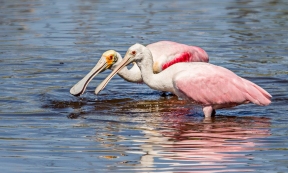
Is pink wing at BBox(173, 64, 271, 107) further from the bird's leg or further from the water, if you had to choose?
the water

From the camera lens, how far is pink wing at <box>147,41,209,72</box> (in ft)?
38.1

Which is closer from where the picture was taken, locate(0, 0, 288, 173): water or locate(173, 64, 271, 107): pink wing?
locate(0, 0, 288, 173): water

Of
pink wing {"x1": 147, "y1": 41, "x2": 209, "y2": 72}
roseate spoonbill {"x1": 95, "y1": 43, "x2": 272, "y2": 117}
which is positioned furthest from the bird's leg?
pink wing {"x1": 147, "y1": 41, "x2": 209, "y2": 72}

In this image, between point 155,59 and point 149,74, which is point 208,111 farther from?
point 155,59

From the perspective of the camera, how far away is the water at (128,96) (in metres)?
7.61

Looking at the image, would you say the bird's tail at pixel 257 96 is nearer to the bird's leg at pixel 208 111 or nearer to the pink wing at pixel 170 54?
the bird's leg at pixel 208 111

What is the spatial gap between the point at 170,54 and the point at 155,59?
0.29 m

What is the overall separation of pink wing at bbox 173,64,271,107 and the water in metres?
0.26

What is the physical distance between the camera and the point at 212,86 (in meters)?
9.79

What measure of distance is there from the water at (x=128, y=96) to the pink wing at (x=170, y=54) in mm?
467

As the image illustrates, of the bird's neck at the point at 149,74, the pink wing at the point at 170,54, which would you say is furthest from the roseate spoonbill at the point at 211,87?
the pink wing at the point at 170,54


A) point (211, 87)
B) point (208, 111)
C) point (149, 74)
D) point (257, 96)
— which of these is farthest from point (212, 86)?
point (149, 74)

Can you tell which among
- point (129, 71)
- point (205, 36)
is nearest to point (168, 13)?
point (205, 36)

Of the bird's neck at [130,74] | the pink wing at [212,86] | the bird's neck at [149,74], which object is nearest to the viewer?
the pink wing at [212,86]
